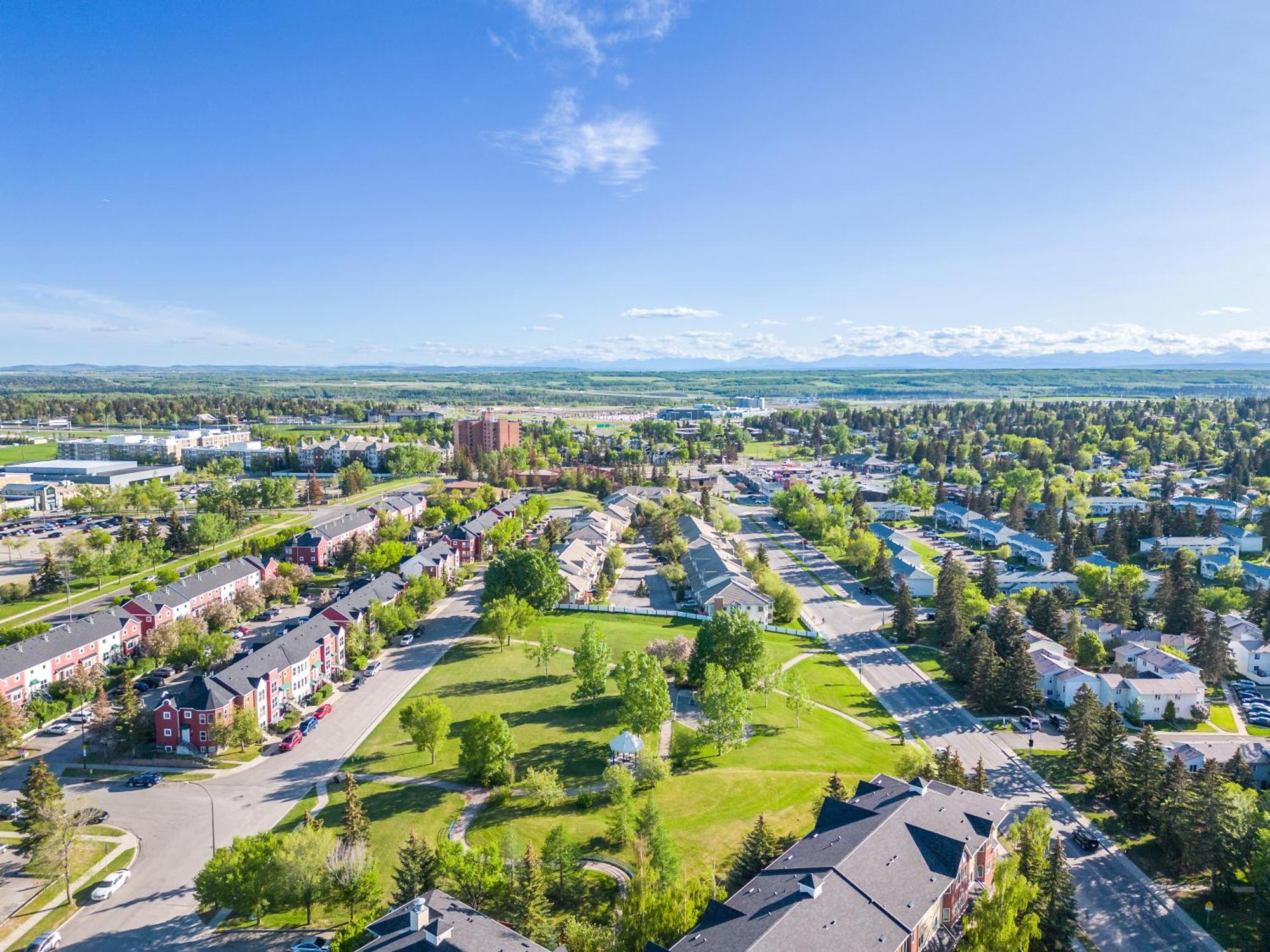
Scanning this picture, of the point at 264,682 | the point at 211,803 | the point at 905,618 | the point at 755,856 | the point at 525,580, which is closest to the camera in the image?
the point at 755,856

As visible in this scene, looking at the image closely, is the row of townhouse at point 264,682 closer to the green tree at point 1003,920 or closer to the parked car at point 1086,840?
the green tree at point 1003,920

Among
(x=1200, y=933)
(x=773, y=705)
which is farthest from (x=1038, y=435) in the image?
(x=1200, y=933)

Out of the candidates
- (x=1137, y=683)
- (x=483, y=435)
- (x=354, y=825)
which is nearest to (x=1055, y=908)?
(x=354, y=825)

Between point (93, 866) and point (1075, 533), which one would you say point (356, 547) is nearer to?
point (93, 866)

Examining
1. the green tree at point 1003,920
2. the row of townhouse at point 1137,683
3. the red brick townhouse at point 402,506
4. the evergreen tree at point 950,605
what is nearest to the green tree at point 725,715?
the green tree at point 1003,920

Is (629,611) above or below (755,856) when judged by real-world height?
below

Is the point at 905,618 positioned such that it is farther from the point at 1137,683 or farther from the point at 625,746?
the point at 625,746
